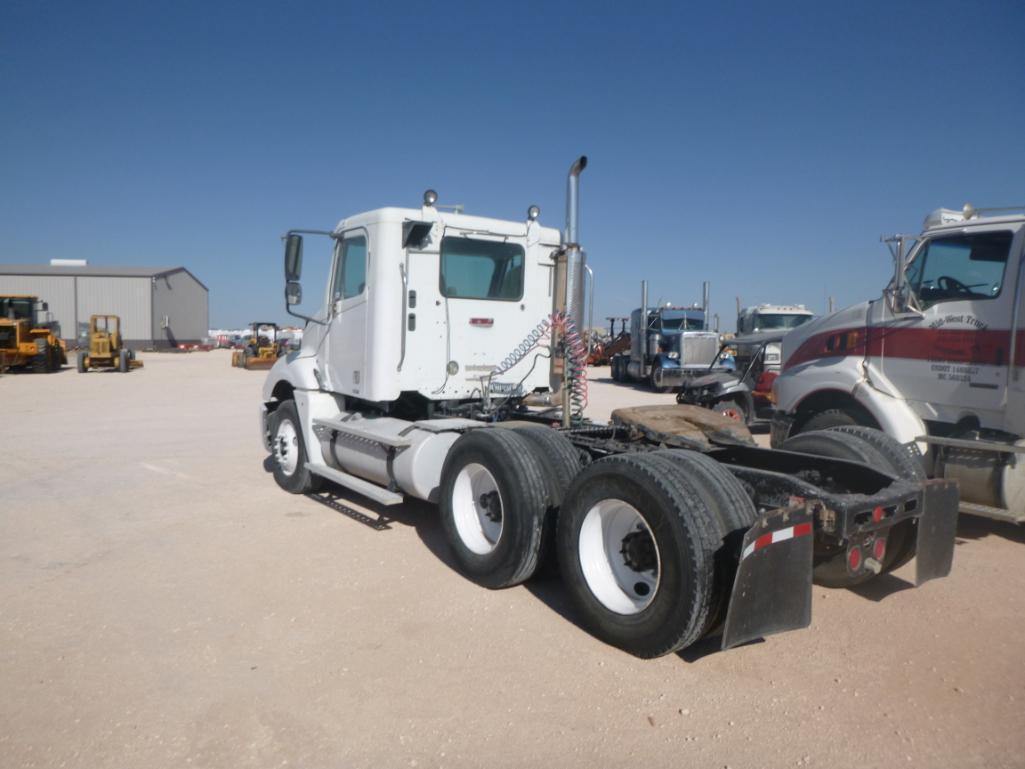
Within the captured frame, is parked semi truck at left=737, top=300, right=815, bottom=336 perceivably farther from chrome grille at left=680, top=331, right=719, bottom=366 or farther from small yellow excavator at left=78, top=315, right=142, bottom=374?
small yellow excavator at left=78, top=315, right=142, bottom=374

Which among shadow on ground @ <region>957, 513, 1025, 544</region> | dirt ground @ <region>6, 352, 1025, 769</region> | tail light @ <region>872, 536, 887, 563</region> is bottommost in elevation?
dirt ground @ <region>6, 352, 1025, 769</region>

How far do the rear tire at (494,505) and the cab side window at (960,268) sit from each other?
4045mm

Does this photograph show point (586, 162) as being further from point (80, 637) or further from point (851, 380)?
point (80, 637)

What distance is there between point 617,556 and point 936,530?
1.79 m

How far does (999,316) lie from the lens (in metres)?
5.78

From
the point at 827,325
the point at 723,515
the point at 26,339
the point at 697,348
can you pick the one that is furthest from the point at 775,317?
the point at 26,339

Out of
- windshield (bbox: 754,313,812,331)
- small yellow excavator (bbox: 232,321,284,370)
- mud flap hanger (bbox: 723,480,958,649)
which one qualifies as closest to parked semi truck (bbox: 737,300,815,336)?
windshield (bbox: 754,313,812,331)

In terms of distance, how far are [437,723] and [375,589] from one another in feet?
5.71

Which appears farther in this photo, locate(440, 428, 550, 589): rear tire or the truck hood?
the truck hood

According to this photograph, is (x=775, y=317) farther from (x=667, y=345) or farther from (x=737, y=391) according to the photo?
(x=737, y=391)

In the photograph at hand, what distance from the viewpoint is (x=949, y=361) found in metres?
6.07

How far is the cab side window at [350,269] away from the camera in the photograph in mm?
6633

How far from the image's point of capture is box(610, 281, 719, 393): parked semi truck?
67.3 feet

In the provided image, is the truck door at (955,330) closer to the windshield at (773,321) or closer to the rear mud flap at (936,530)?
the rear mud flap at (936,530)
